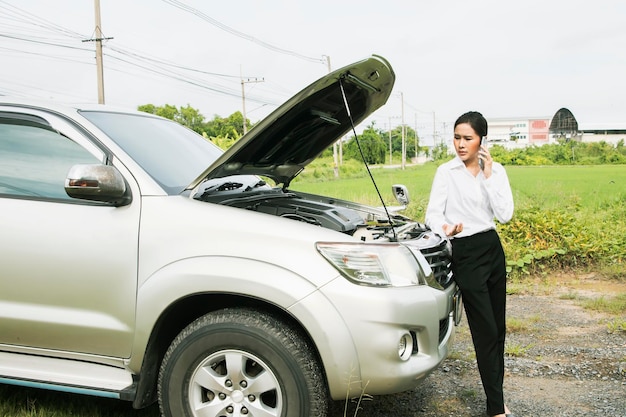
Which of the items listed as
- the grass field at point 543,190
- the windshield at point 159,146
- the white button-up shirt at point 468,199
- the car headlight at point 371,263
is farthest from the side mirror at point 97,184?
the grass field at point 543,190

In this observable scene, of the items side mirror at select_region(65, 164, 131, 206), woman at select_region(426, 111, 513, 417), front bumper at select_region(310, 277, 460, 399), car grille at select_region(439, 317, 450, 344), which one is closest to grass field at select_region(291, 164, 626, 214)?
woman at select_region(426, 111, 513, 417)

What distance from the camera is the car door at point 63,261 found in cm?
293

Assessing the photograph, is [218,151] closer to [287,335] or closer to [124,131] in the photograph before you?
[124,131]

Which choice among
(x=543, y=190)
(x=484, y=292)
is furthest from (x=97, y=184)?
(x=543, y=190)

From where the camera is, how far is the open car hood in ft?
9.99

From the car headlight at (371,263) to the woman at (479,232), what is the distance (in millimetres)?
572

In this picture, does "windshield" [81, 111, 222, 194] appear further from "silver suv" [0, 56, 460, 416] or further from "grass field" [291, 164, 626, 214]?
"grass field" [291, 164, 626, 214]

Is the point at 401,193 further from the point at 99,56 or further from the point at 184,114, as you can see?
the point at 184,114

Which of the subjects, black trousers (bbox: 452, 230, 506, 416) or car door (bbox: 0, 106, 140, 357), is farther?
black trousers (bbox: 452, 230, 506, 416)

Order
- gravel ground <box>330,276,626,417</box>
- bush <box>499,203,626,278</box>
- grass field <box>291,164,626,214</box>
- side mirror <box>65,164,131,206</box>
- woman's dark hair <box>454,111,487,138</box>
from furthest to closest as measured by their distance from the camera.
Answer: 1. grass field <box>291,164,626,214</box>
2. bush <box>499,203,626,278</box>
3. gravel ground <box>330,276,626,417</box>
4. woman's dark hair <box>454,111,487,138</box>
5. side mirror <box>65,164,131,206</box>

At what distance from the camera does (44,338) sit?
308 cm

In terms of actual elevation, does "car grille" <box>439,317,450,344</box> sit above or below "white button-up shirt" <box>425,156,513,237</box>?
below

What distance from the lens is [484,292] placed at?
338cm

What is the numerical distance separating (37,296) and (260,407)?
49.6 inches
